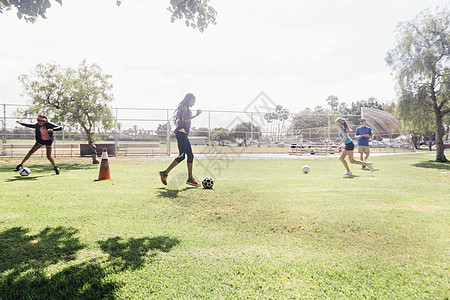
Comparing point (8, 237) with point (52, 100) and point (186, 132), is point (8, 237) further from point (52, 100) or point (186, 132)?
point (52, 100)

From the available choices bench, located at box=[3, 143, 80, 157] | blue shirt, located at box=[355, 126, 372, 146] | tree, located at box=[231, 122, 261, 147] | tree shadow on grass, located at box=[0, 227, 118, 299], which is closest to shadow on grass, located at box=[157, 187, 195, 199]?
tree shadow on grass, located at box=[0, 227, 118, 299]

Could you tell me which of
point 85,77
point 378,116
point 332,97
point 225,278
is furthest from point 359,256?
point 332,97

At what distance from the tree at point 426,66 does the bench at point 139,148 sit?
18743 millimetres

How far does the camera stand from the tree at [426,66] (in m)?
16.9

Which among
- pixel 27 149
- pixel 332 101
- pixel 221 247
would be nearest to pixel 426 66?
pixel 221 247

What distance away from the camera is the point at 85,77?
15.0 m

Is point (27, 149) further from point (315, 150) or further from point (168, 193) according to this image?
point (315, 150)

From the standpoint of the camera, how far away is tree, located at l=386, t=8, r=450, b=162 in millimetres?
16859

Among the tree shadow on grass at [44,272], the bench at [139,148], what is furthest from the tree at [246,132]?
the tree shadow on grass at [44,272]

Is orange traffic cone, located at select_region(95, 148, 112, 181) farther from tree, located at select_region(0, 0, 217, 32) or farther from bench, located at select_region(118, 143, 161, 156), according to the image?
bench, located at select_region(118, 143, 161, 156)

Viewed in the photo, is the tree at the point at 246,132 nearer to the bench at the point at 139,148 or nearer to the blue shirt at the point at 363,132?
the bench at the point at 139,148

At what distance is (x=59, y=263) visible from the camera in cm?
272

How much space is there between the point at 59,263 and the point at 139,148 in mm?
20474

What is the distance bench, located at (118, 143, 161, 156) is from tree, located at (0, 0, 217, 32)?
17123 millimetres
